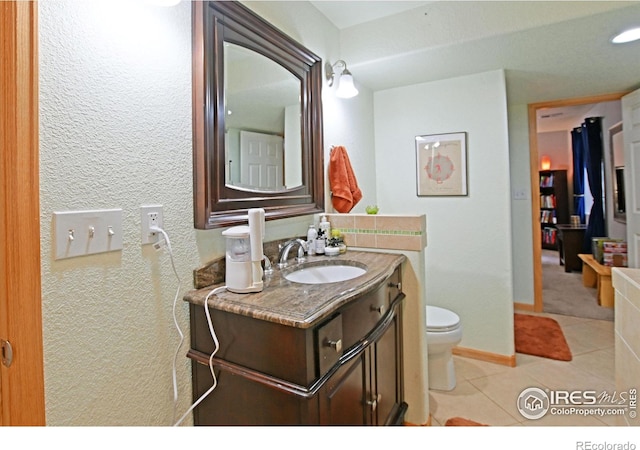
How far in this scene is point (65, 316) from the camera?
0.82 meters

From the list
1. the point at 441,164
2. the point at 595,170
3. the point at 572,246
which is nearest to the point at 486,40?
the point at 441,164

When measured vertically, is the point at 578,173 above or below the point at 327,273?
above

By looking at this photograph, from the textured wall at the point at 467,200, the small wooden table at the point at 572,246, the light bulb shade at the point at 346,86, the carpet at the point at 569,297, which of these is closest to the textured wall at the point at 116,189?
the light bulb shade at the point at 346,86

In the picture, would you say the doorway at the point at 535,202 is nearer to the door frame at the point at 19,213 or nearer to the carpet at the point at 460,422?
the carpet at the point at 460,422

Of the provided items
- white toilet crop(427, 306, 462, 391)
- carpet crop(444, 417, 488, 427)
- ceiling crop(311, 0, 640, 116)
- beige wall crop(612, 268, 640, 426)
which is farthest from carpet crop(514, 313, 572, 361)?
ceiling crop(311, 0, 640, 116)

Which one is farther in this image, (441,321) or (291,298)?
(441,321)

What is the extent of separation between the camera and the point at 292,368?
881 millimetres

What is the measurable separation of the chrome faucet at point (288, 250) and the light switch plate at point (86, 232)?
714 mm

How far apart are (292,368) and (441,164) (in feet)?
6.81

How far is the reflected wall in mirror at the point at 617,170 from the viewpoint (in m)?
3.67

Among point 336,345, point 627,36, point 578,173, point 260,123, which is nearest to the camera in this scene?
point 336,345

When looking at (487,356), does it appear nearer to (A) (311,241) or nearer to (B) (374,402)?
(B) (374,402)

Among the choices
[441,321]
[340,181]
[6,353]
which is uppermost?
[340,181]

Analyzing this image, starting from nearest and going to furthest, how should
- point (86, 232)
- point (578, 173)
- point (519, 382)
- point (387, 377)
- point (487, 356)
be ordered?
point (86, 232)
point (387, 377)
point (519, 382)
point (487, 356)
point (578, 173)
